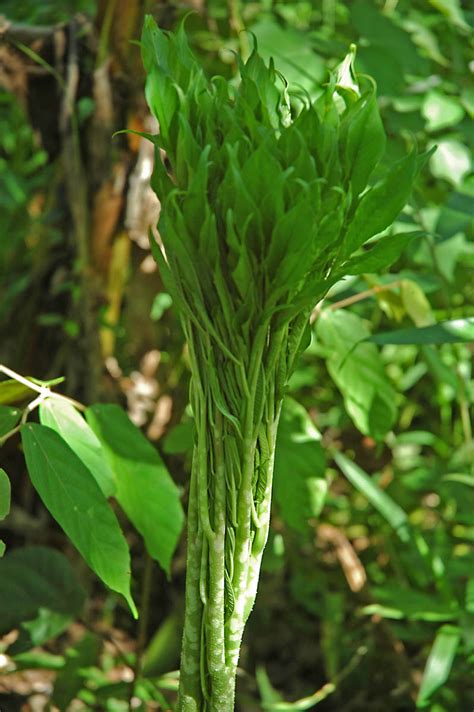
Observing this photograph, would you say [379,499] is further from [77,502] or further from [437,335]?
[77,502]

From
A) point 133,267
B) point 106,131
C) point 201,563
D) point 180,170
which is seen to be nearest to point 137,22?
point 106,131

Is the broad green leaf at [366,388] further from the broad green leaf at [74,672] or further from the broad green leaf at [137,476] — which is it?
the broad green leaf at [74,672]

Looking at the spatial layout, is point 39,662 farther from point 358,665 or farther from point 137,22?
point 137,22

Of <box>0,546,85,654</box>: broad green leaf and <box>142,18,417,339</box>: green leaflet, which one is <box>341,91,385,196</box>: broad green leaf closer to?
<box>142,18,417,339</box>: green leaflet

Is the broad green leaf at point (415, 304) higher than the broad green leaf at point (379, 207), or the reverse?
the broad green leaf at point (379, 207)

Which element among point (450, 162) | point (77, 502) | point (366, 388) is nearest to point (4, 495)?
point (77, 502)

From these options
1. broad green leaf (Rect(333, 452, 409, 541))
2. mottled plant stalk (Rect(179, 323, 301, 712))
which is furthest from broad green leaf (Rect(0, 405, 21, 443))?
broad green leaf (Rect(333, 452, 409, 541))

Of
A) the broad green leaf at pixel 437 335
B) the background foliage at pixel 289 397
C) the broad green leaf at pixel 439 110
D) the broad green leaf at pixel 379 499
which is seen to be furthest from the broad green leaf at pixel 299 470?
the broad green leaf at pixel 439 110
